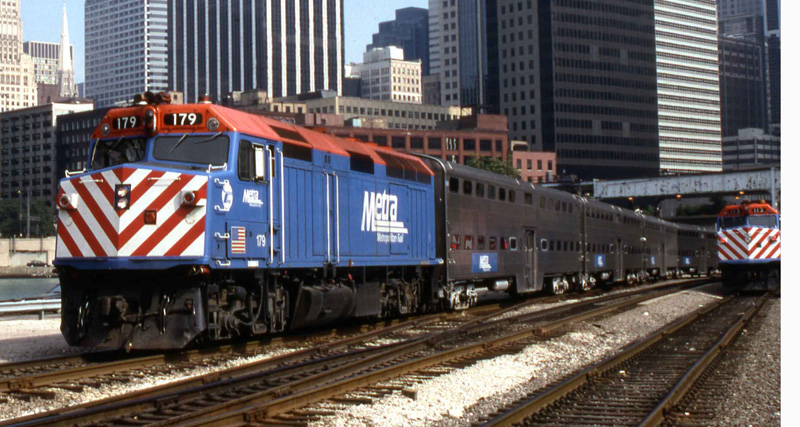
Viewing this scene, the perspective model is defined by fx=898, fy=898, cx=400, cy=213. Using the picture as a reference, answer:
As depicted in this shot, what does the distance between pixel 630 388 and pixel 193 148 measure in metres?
8.08

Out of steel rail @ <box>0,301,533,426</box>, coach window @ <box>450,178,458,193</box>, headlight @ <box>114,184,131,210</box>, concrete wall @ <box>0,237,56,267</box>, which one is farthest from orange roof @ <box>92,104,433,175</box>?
concrete wall @ <box>0,237,56,267</box>

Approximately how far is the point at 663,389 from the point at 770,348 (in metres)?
6.05

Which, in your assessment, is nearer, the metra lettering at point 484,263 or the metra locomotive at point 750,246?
the metra lettering at point 484,263

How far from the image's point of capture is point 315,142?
18406 millimetres

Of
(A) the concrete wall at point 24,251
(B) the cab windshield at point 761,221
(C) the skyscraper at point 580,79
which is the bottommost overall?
(A) the concrete wall at point 24,251

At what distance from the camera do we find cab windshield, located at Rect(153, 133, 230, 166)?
1520cm

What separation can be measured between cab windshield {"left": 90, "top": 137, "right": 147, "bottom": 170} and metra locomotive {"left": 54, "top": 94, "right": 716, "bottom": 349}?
20 mm

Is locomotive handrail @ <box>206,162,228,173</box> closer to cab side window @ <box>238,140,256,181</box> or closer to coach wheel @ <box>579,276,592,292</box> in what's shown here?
cab side window @ <box>238,140,256,181</box>

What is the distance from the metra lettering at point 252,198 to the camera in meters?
15.5

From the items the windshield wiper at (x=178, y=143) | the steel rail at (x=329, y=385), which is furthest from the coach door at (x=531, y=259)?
the windshield wiper at (x=178, y=143)

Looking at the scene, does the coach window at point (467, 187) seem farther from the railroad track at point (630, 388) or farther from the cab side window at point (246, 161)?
the cab side window at point (246, 161)

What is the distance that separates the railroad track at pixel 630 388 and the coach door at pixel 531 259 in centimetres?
1184
